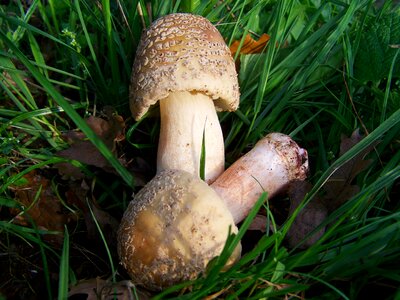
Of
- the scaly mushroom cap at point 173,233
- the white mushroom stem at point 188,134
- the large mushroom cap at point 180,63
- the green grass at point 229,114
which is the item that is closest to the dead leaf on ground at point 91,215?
the green grass at point 229,114

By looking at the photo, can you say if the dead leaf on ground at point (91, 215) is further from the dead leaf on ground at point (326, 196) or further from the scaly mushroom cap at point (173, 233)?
the dead leaf on ground at point (326, 196)

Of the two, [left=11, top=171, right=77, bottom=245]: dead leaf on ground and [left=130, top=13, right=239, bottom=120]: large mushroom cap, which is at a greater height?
[left=130, top=13, right=239, bottom=120]: large mushroom cap

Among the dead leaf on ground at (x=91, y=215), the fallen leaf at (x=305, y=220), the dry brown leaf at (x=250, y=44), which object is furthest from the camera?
the dry brown leaf at (x=250, y=44)

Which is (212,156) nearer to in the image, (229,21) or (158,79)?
(158,79)

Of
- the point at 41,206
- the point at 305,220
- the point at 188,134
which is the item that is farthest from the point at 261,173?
the point at 41,206

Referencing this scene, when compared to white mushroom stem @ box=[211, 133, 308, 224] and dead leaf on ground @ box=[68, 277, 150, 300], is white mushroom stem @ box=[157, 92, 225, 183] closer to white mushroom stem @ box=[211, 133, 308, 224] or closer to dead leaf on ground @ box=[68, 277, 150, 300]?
white mushroom stem @ box=[211, 133, 308, 224]

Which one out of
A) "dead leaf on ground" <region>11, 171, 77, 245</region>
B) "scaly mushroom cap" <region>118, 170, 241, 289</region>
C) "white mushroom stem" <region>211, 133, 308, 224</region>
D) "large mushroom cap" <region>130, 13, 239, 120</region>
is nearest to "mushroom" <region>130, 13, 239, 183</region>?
"large mushroom cap" <region>130, 13, 239, 120</region>
